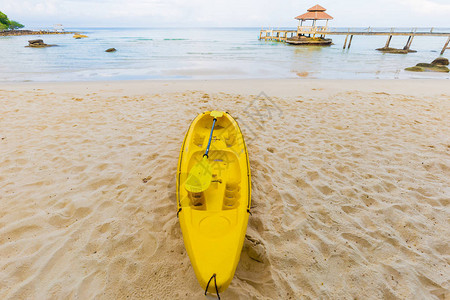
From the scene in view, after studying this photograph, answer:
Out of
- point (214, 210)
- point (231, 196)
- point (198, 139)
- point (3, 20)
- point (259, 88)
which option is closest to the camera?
point (214, 210)

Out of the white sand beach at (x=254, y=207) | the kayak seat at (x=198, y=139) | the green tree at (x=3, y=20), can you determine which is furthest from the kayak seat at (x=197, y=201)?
the green tree at (x=3, y=20)

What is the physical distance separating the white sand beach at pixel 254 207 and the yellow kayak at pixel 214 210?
0.41 metres

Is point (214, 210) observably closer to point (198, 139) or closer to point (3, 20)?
point (198, 139)

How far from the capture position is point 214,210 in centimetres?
248

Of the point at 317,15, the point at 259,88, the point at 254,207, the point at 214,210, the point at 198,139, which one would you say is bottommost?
the point at 259,88

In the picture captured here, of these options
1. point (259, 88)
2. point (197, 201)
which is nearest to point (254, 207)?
point (197, 201)

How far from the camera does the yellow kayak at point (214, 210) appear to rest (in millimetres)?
1893

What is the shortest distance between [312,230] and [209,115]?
10.5 feet

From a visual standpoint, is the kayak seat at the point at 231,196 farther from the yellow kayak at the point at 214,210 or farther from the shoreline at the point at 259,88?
the shoreline at the point at 259,88

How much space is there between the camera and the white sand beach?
216 cm

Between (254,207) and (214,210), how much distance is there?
83 cm

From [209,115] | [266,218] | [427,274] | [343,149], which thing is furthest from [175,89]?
[427,274]

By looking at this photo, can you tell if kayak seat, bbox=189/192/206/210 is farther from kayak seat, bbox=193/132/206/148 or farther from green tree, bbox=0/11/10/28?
green tree, bbox=0/11/10/28

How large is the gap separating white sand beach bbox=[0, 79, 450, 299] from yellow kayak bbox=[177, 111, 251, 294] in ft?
1.34
